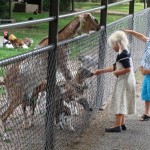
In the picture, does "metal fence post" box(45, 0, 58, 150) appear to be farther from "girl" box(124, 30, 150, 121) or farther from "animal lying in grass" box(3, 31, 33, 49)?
"animal lying in grass" box(3, 31, 33, 49)

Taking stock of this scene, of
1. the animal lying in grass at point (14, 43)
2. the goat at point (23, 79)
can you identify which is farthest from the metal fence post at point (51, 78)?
the animal lying in grass at point (14, 43)

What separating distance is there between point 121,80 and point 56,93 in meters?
1.34

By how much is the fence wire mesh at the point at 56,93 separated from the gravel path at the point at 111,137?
0.41 feet

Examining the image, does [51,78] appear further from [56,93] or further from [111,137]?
[111,137]

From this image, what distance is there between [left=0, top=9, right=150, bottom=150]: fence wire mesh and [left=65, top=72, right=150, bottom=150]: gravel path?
5.0 inches

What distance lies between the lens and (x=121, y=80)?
6.05 meters

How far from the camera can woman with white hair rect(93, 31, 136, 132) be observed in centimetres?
591

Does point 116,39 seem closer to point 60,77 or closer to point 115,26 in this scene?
point 60,77

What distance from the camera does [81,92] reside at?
228 inches

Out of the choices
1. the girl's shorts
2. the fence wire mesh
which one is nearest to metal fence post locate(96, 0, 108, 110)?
the fence wire mesh

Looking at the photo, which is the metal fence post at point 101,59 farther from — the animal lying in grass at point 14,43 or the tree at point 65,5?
the tree at point 65,5

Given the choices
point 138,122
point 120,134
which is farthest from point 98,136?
point 138,122

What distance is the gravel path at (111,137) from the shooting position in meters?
5.57

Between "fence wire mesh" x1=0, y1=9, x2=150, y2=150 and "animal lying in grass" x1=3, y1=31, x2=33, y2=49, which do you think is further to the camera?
"animal lying in grass" x1=3, y1=31, x2=33, y2=49
